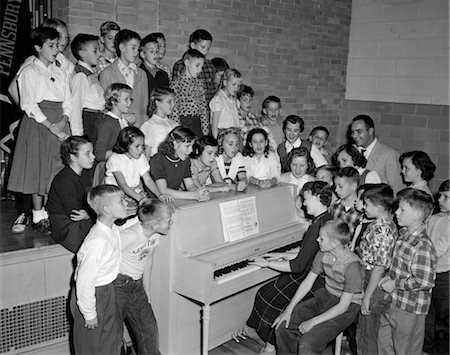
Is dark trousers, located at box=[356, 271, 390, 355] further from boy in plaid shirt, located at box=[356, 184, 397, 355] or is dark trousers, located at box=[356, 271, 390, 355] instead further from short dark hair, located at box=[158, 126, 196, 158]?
short dark hair, located at box=[158, 126, 196, 158]

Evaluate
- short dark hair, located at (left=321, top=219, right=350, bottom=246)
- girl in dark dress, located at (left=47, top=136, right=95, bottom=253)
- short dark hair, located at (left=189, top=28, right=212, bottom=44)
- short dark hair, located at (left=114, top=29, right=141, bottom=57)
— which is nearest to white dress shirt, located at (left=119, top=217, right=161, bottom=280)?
girl in dark dress, located at (left=47, top=136, right=95, bottom=253)

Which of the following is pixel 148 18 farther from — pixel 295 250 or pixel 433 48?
pixel 433 48

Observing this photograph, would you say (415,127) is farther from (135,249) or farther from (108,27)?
(135,249)

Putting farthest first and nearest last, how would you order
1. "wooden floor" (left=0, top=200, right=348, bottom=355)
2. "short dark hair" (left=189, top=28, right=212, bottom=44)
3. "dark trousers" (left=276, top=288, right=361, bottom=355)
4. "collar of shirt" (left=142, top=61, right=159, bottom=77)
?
"short dark hair" (left=189, top=28, right=212, bottom=44) → "collar of shirt" (left=142, top=61, right=159, bottom=77) → "wooden floor" (left=0, top=200, right=348, bottom=355) → "dark trousers" (left=276, top=288, right=361, bottom=355)

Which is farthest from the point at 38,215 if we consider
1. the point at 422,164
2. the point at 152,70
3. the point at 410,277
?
the point at 422,164

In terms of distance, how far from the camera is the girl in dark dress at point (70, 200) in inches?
146

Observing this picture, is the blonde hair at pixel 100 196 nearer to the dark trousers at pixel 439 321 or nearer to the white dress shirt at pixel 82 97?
the white dress shirt at pixel 82 97

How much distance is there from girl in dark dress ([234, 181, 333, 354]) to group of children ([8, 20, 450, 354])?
1 cm

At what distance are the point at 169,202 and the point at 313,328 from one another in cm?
135

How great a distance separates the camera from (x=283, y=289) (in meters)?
4.17

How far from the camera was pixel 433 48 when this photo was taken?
755 centimetres

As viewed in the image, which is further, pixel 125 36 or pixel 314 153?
pixel 314 153

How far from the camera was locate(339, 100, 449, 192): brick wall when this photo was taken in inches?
298

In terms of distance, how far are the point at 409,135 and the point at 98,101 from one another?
5.00 meters
